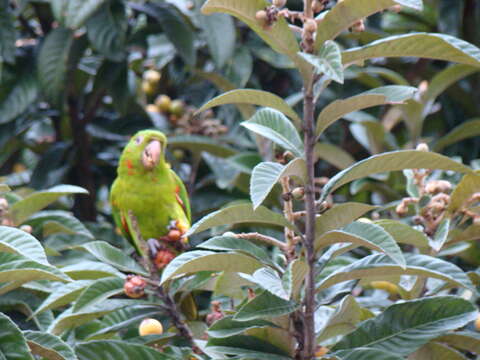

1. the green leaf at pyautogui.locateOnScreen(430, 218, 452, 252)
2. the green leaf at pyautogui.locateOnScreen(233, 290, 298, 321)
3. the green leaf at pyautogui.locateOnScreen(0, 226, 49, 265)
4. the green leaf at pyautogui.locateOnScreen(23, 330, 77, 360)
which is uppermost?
the green leaf at pyautogui.locateOnScreen(0, 226, 49, 265)

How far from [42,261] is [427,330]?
708 mm

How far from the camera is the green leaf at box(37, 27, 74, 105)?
2.74 meters

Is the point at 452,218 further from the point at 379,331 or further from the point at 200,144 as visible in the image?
the point at 200,144

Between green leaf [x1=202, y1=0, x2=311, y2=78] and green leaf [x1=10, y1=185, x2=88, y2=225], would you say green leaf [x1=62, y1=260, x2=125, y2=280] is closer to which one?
green leaf [x1=10, y1=185, x2=88, y2=225]

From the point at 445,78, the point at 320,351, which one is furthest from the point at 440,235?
the point at 445,78

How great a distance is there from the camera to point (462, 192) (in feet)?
5.22

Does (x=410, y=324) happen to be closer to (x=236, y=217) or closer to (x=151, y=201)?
(x=236, y=217)

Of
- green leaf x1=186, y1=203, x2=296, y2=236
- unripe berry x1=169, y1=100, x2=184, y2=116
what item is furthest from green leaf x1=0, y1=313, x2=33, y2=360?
unripe berry x1=169, y1=100, x2=184, y2=116

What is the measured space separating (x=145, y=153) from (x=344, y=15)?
1265 millimetres

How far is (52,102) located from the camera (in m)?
2.75

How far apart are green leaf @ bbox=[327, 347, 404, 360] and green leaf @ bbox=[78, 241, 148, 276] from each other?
0.54m

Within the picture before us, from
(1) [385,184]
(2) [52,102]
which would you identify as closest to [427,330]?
(1) [385,184]

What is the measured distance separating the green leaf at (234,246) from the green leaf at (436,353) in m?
0.37

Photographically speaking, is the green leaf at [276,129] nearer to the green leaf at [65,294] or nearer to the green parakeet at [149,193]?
the green leaf at [65,294]
